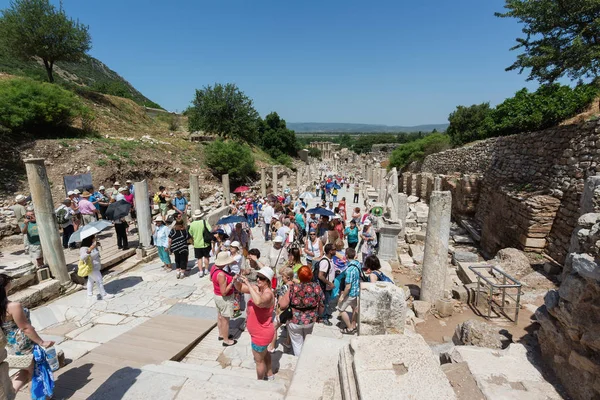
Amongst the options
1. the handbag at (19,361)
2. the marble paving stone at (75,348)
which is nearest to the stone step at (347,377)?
the handbag at (19,361)

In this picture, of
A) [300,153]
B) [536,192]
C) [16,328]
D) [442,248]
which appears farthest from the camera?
[300,153]

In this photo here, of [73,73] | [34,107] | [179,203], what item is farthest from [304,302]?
[73,73]

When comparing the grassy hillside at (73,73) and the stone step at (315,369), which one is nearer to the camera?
the stone step at (315,369)

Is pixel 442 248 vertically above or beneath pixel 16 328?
beneath

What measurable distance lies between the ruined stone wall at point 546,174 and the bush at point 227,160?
19.3 meters

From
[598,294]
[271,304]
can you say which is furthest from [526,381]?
[271,304]

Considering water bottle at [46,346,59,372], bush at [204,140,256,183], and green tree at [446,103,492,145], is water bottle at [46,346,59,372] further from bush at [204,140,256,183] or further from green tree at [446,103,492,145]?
green tree at [446,103,492,145]

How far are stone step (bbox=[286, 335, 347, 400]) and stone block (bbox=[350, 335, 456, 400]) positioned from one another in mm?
525

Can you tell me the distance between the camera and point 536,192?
10.8 meters

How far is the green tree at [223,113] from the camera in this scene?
39.2 metres

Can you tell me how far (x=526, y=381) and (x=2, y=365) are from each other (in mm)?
5114

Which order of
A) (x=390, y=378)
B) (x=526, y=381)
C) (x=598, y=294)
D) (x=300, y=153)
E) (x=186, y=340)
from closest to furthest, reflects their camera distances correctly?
(x=390, y=378) < (x=598, y=294) < (x=526, y=381) < (x=186, y=340) < (x=300, y=153)

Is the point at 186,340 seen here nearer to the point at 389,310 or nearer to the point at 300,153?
the point at 389,310

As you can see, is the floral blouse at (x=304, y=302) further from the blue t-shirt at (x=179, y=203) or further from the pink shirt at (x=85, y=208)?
the pink shirt at (x=85, y=208)
